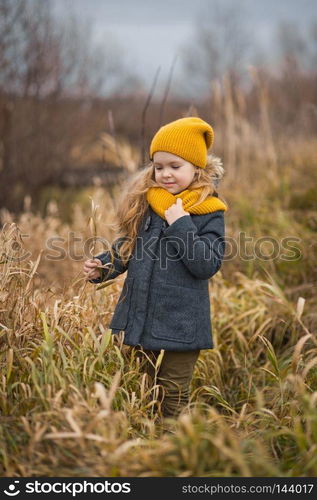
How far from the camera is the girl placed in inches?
92.7

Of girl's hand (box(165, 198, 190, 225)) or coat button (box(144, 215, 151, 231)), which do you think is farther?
coat button (box(144, 215, 151, 231))

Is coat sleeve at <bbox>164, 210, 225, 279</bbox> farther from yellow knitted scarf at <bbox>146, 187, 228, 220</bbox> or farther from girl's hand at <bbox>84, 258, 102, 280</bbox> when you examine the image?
girl's hand at <bbox>84, 258, 102, 280</bbox>

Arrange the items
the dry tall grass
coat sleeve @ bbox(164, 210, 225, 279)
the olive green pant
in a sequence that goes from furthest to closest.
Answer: the olive green pant, coat sleeve @ bbox(164, 210, 225, 279), the dry tall grass

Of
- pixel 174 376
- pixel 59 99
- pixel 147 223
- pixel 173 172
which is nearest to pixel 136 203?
pixel 147 223

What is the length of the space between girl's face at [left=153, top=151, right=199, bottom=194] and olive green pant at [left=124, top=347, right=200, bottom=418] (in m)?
0.78

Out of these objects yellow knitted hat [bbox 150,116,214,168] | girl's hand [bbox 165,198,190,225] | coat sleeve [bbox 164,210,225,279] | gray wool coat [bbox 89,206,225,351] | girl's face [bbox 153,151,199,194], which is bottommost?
gray wool coat [bbox 89,206,225,351]

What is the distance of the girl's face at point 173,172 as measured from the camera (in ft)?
7.85

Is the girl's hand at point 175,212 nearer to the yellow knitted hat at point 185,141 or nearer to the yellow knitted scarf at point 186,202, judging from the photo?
the yellow knitted scarf at point 186,202

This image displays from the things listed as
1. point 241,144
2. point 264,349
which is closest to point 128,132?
point 241,144

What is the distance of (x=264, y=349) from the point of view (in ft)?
10.9

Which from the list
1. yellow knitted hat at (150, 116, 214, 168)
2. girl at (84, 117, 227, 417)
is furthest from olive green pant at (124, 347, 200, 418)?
yellow knitted hat at (150, 116, 214, 168)

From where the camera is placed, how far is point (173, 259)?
240cm

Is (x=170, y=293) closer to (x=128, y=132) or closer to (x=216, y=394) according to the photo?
(x=216, y=394)

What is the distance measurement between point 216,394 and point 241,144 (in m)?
4.36
